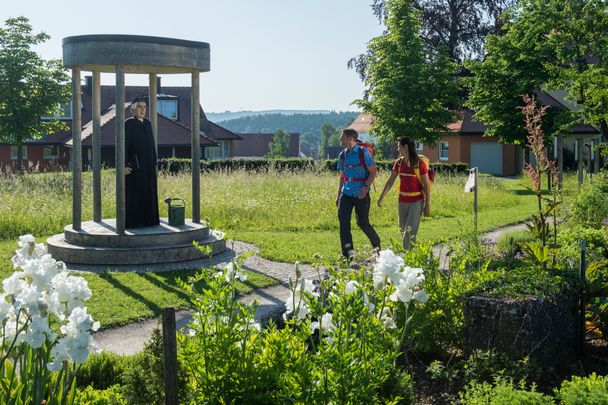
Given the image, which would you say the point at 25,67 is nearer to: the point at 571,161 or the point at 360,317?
the point at 571,161

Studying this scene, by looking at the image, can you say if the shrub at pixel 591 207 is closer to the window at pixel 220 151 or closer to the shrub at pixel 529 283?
the shrub at pixel 529 283

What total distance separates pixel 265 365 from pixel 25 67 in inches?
1408

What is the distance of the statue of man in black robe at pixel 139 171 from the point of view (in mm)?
12000

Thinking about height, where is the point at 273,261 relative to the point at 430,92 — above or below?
below

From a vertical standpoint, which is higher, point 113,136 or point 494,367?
point 113,136

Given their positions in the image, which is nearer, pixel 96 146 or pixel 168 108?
pixel 96 146

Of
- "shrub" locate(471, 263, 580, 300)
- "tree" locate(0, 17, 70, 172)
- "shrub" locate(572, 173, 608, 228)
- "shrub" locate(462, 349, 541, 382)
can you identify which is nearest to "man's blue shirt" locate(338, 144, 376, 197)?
Answer: "shrub" locate(572, 173, 608, 228)

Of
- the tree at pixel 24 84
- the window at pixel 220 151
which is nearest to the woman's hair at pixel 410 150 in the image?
the tree at pixel 24 84

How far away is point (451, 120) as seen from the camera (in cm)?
3491

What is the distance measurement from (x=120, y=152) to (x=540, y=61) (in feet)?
73.7

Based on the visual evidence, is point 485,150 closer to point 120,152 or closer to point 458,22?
point 458,22

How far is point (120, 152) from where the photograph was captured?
1132 cm

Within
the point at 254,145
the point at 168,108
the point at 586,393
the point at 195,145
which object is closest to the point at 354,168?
the point at 195,145

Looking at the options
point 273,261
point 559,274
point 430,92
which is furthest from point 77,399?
point 430,92
